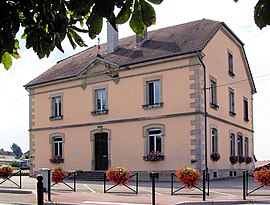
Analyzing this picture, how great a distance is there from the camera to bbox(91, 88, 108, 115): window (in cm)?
2591

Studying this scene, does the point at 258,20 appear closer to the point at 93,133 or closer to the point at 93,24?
the point at 93,24

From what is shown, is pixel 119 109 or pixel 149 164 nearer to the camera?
pixel 149 164

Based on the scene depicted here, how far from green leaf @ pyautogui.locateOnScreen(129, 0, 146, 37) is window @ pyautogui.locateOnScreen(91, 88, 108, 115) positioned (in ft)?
74.7

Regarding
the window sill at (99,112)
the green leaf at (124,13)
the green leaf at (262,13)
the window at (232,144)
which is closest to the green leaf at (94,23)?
the green leaf at (124,13)

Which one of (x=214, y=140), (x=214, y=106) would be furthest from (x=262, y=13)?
(x=214, y=140)

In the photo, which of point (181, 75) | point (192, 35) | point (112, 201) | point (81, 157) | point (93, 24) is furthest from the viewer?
point (81, 157)

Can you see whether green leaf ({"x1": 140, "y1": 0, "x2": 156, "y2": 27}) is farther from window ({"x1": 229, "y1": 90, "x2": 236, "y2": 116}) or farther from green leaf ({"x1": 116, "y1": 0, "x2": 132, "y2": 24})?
window ({"x1": 229, "y1": 90, "x2": 236, "y2": 116})

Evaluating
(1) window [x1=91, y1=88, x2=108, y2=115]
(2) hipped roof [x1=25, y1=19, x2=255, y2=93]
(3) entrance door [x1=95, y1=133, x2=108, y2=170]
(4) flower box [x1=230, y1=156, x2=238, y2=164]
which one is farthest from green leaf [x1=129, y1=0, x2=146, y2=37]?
(4) flower box [x1=230, y1=156, x2=238, y2=164]

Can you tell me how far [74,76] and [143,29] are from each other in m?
24.5

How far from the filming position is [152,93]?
78.8 ft

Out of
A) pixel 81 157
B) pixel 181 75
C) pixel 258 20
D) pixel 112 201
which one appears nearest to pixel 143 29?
pixel 258 20

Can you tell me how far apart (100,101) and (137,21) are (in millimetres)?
23421

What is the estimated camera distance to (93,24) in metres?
2.96

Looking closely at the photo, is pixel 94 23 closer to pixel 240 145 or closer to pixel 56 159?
pixel 56 159
